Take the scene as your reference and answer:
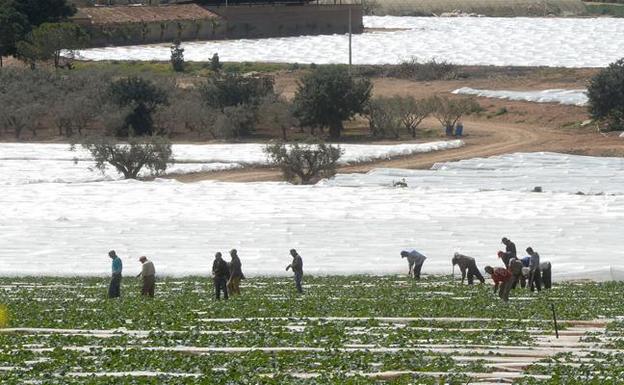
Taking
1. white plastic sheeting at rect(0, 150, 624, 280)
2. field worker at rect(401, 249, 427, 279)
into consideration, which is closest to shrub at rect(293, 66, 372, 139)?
white plastic sheeting at rect(0, 150, 624, 280)

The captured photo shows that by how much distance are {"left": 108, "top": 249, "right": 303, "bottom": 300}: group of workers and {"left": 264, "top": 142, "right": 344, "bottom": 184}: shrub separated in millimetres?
23282

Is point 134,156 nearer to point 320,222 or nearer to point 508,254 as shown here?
point 320,222

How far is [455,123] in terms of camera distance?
63.8 m

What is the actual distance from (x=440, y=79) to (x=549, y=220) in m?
43.0

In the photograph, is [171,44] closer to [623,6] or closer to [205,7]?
[205,7]

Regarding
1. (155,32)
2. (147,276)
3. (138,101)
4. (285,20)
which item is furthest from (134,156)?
(285,20)

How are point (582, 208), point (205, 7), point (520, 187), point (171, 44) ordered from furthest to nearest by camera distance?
point (205, 7) < point (171, 44) < point (520, 187) < point (582, 208)

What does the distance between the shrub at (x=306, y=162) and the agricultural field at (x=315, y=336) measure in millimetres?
21827

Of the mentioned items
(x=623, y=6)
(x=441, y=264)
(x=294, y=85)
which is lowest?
(x=441, y=264)

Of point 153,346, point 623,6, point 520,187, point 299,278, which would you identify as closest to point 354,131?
point 520,187

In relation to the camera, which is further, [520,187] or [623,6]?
[623,6]

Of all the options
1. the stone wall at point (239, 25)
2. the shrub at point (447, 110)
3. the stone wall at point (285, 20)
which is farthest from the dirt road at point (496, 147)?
the stone wall at point (285, 20)

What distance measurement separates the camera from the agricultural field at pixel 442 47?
289 ft

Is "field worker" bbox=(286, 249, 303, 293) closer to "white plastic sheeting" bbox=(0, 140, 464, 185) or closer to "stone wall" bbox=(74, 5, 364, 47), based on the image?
"white plastic sheeting" bbox=(0, 140, 464, 185)
